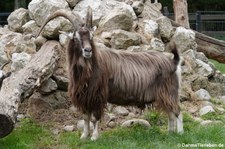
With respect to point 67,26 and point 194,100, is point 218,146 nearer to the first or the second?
point 194,100

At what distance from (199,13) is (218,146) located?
1483 centimetres

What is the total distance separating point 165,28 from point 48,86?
2.79 meters

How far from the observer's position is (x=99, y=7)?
9492mm

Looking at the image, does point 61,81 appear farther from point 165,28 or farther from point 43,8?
point 165,28

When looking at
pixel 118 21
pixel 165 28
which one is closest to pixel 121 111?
pixel 118 21

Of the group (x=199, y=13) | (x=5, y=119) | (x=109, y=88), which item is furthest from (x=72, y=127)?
(x=199, y=13)

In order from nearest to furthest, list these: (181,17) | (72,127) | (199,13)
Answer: (72,127) → (181,17) → (199,13)

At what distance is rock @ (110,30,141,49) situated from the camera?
28.3 feet

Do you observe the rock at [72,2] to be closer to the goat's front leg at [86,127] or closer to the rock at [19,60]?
the rock at [19,60]

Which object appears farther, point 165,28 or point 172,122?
point 165,28

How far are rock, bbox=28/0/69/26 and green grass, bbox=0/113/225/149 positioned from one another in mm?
2434

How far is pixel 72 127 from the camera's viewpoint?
7.55 metres

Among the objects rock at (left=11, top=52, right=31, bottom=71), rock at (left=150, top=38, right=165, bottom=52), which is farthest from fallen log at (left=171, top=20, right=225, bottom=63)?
rock at (left=11, top=52, right=31, bottom=71)

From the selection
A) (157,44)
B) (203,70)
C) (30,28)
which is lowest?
(203,70)
